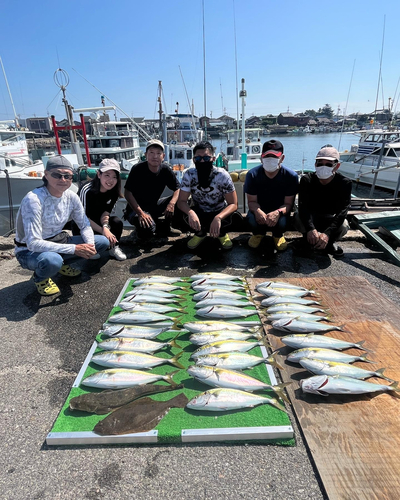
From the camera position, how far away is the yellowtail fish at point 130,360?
2607 mm

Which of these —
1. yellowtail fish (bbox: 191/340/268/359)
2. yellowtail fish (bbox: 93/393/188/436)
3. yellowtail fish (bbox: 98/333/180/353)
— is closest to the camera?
yellowtail fish (bbox: 93/393/188/436)

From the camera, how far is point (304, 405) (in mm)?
2240

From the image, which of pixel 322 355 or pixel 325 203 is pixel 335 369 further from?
pixel 325 203

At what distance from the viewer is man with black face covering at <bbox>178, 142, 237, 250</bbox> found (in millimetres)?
4934

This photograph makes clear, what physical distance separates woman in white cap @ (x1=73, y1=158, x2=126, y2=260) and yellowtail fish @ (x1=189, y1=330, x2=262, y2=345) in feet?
7.79

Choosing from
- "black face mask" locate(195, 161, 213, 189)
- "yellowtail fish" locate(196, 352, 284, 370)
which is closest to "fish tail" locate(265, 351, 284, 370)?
"yellowtail fish" locate(196, 352, 284, 370)

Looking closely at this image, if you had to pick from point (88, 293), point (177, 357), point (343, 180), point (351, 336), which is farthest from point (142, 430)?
point (343, 180)

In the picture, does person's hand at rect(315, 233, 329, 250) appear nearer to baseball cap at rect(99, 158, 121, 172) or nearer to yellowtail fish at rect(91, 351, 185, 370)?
yellowtail fish at rect(91, 351, 185, 370)

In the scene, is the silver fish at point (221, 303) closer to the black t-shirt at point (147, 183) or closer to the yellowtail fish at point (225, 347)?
the yellowtail fish at point (225, 347)

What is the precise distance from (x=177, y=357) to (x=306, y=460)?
123 cm

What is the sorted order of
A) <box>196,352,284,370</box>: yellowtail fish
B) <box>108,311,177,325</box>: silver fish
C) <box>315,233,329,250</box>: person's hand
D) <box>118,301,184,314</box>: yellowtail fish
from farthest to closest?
<box>315,233,329,250</box>: person's hand < <box>118,301,184,314</box>: yellowtail fish < <box>108,311,177,325</box>: silver fish < <box>196,352,284,370</box>: yellowtail fish

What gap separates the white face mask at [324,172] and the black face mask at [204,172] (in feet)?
5.45

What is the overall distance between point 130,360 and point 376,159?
23.5 meters

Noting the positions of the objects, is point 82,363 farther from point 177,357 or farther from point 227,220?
point 227,220
